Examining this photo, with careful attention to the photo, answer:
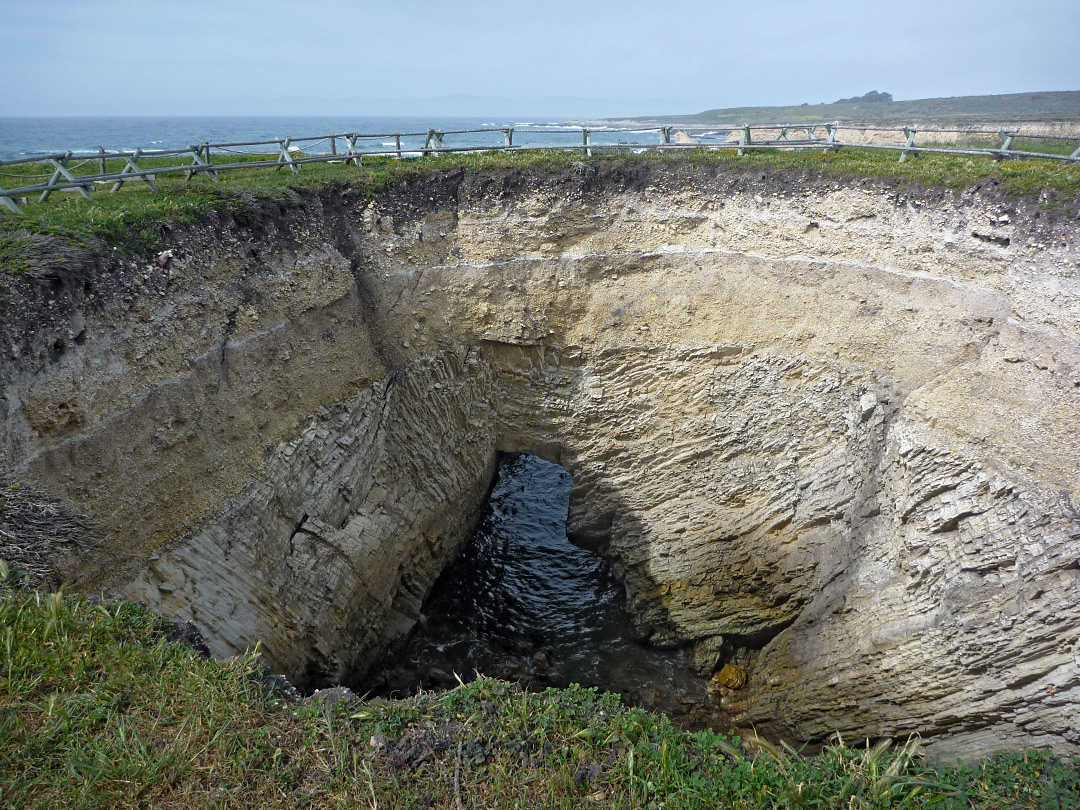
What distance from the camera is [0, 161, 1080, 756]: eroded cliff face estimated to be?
935 centimetres

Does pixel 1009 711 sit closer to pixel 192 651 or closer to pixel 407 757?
pixel 407 757

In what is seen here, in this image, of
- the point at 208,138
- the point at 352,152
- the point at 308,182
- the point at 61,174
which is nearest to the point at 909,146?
the point at 352,152

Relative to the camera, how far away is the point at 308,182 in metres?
13.4

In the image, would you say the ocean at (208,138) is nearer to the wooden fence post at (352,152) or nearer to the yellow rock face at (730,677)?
the wooden fence post at (352,152)

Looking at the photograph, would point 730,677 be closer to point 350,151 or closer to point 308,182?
point 308,182

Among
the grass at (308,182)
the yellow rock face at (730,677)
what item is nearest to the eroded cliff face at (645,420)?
the yellow rock face at (730,677)

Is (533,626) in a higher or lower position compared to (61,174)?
lower

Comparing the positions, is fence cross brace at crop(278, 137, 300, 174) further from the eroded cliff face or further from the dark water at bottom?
the dark water at bottom

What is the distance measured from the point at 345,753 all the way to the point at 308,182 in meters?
11.6

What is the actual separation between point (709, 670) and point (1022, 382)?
8217 millimetres

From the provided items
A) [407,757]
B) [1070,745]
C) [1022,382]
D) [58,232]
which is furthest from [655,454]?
[58,232]

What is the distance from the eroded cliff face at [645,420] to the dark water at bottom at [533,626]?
2.38 feet

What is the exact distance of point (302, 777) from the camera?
5730mm

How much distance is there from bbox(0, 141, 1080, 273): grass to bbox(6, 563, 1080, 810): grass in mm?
5755
